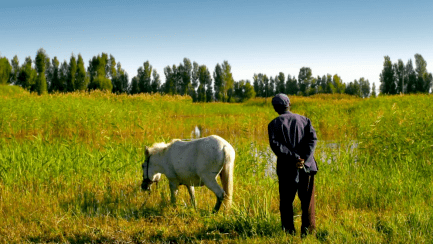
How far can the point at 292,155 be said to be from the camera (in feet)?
11.9

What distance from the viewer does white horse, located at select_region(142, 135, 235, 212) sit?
4301 millimetres

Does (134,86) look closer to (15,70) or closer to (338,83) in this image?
(15,70)

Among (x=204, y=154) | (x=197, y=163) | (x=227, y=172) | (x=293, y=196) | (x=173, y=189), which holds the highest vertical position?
(x=204, y=154)

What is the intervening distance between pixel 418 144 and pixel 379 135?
0.98m

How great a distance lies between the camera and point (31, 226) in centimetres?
451

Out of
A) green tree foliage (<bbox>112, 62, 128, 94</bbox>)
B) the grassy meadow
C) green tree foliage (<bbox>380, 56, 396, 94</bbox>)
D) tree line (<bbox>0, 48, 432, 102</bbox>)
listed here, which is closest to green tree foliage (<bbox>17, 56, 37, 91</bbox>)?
tree line (<bbox>0, 48, 432, 102</bbox>)

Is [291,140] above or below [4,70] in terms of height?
below

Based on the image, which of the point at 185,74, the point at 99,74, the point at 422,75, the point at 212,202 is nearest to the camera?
the point at 212,202

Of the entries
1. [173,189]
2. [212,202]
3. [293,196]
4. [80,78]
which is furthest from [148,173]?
[80,78]

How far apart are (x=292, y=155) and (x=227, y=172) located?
1.07 metres

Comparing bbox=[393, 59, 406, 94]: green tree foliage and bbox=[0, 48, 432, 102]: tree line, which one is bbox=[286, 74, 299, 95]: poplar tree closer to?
bbox=[0, 48, 432, 102]: tree line

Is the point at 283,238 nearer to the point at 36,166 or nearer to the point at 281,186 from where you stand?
the point at 281,186

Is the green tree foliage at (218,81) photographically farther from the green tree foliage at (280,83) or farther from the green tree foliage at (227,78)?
the green tree foliage at (280,83)

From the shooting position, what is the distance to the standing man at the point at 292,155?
12.0 feet
